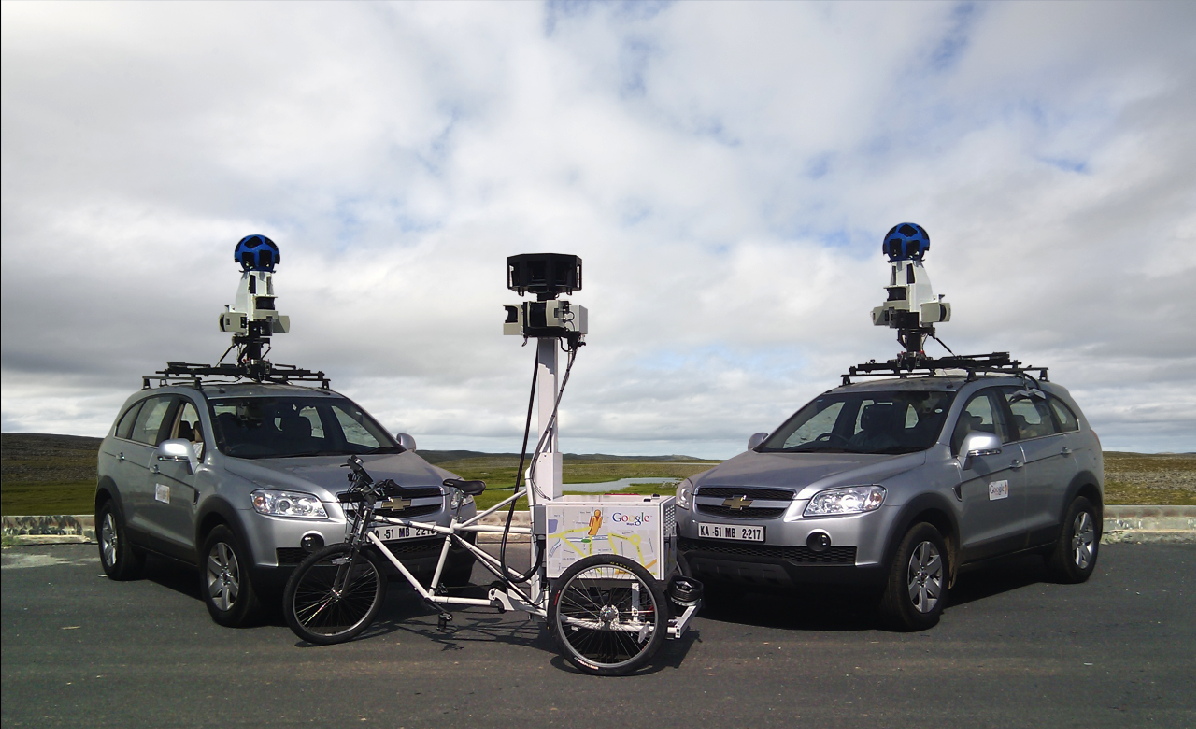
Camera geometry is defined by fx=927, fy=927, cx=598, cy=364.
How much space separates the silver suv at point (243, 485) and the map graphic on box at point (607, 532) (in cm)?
112

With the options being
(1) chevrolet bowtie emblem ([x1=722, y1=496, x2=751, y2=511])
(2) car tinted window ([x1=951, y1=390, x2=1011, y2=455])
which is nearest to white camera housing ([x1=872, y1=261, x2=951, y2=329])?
(2) car tinted window ([x1=951, y1=390, x2=1011, y2=455])

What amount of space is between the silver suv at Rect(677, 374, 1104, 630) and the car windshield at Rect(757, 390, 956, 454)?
0.01 m

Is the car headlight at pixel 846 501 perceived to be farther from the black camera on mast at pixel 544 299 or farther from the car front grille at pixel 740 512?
the black camera on mast at pixel 544 299

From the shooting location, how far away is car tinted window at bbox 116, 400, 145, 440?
9.81 meters

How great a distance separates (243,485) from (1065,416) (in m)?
8.12

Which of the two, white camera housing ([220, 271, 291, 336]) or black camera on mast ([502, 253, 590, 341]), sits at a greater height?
white camera housing ([220, 271, 291, 336])

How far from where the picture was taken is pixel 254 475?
7.37 m

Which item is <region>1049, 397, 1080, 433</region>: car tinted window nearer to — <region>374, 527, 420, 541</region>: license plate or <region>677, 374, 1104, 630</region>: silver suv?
<region>677, 374, 1104, 630</region>: silver suv

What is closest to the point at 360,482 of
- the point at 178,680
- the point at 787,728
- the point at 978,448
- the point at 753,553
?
the point at 178,680

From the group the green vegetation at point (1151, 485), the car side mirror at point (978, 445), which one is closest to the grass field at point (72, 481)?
the green vegetation at point (1151, 485)

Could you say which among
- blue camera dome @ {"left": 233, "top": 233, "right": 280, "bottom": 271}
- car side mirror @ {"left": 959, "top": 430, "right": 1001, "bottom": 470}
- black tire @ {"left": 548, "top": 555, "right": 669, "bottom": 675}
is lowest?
black tire @ {"left": 548, "top": 555, "right": 669, "bottom": 675}

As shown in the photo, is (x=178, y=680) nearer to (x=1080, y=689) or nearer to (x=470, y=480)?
(x=470, y=480)

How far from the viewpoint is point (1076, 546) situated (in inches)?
366

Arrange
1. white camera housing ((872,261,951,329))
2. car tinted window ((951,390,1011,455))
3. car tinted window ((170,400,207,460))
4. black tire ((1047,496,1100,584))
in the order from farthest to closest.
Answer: white camera housing ((872,261,951,329))
black tire ((1047,496,1100,584))
car tinted window ((170,400,207,460))
car tinted window ((951,390,1011,455))
